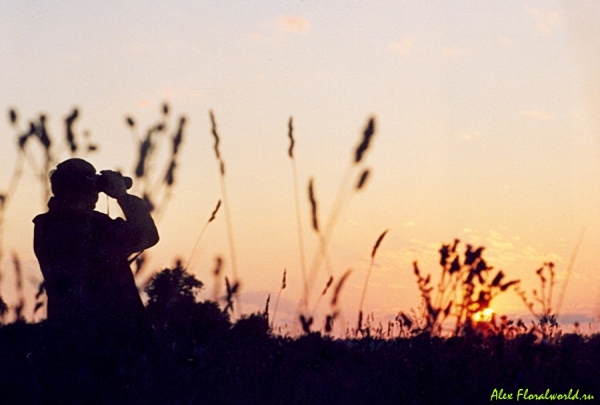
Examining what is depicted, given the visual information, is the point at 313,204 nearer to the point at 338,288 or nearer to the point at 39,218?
the point at 338,288

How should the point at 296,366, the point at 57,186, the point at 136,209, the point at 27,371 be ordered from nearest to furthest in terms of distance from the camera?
the point at 296,366, the point at 27,371, the point at 136,209, the point at 57,186

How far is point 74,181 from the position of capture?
4426 millimetres

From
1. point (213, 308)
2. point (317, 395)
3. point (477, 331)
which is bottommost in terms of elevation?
point (317, 395)

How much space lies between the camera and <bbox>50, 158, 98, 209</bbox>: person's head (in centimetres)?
441

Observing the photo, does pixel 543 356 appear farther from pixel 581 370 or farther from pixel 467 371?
pixel 467 371

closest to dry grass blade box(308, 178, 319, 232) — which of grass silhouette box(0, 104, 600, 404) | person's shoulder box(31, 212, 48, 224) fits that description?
grass silhouette box(0, 104, 600, 404)

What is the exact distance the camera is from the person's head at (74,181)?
441 cm

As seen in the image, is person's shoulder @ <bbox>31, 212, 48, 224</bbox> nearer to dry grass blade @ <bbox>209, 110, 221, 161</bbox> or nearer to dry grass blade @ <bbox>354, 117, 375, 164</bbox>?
dry grass blade @ <bbox>209, 110, 221, 161</bbox>

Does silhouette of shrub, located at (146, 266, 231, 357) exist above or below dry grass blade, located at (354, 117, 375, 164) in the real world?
below

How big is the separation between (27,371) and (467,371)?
198 cm

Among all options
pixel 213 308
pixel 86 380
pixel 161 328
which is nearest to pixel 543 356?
pixel 161 328

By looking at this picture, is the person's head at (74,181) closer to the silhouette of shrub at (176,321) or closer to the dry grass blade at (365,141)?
the silhouette of shrub at (176,321)

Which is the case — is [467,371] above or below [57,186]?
below

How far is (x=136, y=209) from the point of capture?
13.6 feet
